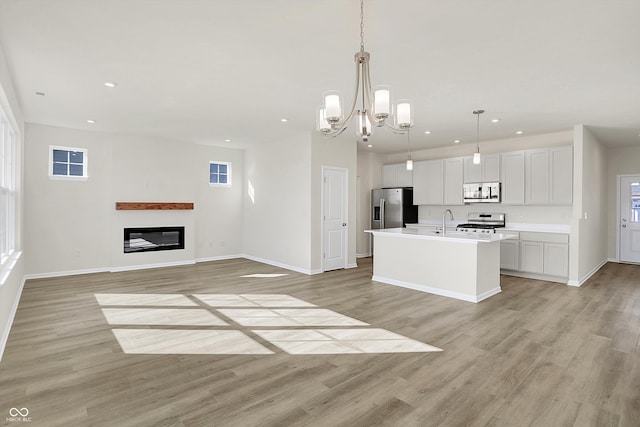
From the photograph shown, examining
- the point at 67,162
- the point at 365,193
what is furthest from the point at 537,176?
the point at 67,162

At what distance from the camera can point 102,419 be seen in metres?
2.14

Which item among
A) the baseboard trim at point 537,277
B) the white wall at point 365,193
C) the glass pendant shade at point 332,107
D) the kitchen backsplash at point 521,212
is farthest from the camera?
the white wall at point 365,193

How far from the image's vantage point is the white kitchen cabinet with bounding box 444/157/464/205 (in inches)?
290

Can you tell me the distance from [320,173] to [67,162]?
4.73 meters

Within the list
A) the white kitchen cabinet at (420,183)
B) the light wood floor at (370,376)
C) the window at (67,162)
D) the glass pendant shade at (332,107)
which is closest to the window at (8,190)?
the light wood floor at (370,376)

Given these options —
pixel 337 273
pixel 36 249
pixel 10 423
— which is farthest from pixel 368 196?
pixel 10 423

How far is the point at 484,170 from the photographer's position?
7.01 m

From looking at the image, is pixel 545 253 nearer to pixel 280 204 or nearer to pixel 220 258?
pixel 280 204

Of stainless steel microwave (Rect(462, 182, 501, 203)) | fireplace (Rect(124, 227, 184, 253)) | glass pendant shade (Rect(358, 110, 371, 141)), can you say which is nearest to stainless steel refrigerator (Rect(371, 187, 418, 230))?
stainless steel microwave (Rect(462, 182, 501, 203))

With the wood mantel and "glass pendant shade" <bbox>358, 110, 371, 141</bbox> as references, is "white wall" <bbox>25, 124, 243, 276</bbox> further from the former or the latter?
"glass pendant shade" <bbox>358, 110, 371, 141</bbox>

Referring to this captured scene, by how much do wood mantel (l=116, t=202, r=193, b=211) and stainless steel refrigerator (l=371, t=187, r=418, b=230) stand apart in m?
4.41

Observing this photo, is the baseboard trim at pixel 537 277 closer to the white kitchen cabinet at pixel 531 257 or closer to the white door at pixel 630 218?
the white kitchen cabinet at pixel 531 257

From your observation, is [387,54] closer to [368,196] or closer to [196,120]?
[196,120]

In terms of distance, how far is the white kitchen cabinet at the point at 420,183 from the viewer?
799 cm
